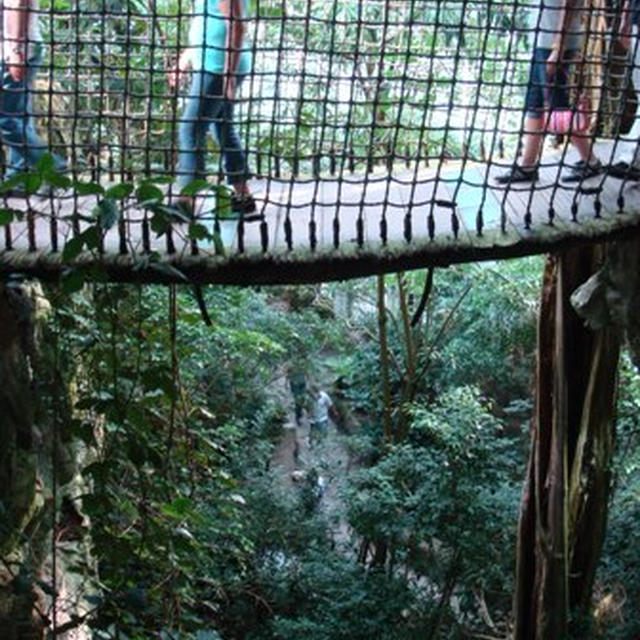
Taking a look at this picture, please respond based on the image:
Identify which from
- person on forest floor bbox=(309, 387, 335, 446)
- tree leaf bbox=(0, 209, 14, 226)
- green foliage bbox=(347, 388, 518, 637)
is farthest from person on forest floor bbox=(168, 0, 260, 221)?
person on forest floor bbox=(309, 387, 335, 446)

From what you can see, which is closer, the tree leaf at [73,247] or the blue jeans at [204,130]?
the tree leaf at [73,247]

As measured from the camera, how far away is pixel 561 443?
356 centimetres

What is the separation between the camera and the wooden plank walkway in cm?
207

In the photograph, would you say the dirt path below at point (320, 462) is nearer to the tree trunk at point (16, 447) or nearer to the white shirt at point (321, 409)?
the white shirt at point (321, 409)

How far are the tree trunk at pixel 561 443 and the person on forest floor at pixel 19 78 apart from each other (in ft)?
6.02

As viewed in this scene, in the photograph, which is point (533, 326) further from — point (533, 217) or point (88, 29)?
point (533, 217)

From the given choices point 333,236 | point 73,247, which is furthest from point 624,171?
point 73,247

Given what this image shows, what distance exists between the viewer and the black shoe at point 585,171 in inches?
93.8

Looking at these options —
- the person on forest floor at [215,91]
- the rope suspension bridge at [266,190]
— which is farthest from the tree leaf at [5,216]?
the person on forest floor at [215,91]

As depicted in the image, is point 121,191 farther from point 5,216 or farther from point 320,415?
point 320,415

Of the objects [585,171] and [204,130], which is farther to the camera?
[585,171]

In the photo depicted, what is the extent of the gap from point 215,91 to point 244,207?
329 mm

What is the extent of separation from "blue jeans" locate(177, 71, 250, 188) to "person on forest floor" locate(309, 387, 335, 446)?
5186 mm

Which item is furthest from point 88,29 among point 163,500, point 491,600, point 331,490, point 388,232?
point 331,490
